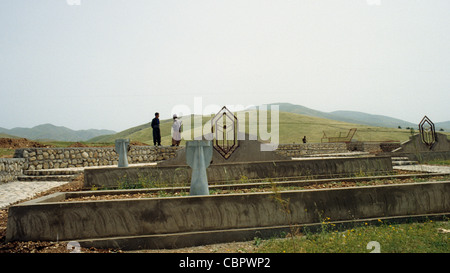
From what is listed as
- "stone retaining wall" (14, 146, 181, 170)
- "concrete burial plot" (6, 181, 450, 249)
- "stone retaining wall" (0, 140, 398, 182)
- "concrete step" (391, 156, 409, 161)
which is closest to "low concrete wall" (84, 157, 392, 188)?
"concrete burial plot" (6, 181, 450, 249)

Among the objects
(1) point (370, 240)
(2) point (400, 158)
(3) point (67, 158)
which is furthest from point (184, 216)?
(2) point (400, 158)

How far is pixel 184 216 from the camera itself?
14.8 feet

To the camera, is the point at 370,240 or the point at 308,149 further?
the point at 308,149

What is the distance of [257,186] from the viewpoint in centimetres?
730

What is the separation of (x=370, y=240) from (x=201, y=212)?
2.61 meters

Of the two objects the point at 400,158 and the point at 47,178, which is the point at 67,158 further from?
the point at 400,158

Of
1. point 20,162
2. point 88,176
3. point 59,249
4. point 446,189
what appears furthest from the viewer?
point 20,162

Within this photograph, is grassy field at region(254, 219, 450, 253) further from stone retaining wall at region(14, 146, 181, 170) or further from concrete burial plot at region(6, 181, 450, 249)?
stone retaining wall at region(14, 146, 181, 170)

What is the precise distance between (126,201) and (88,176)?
455cm

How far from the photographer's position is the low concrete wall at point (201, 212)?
4238mm

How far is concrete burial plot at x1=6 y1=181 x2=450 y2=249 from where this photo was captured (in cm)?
424

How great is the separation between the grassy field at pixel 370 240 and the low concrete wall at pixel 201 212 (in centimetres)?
29

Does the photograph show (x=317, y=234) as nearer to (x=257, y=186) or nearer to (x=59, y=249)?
(x=257, y=186)

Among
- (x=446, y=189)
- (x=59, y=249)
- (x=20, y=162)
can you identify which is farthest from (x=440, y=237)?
(x=20, y=162)
